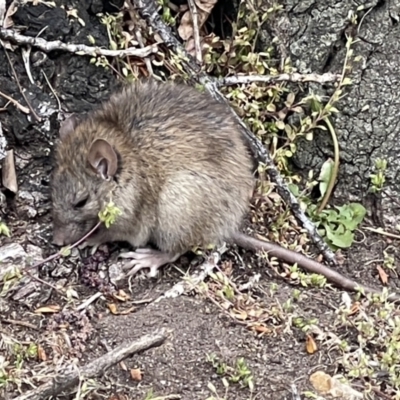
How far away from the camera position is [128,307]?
4.98 m

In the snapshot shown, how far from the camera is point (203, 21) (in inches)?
231

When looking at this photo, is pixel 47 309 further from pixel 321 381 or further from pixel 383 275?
pixel 383 275

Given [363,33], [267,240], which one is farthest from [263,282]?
[363,33]

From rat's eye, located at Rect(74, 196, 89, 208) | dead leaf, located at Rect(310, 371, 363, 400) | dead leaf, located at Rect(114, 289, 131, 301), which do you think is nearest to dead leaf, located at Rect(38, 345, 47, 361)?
dead leaf, located at Rect(114, 289, 131, 301)

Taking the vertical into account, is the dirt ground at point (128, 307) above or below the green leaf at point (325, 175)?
below

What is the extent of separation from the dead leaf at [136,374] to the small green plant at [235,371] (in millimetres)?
338

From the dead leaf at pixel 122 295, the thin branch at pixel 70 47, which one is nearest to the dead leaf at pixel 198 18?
the thin branch at pixel 70 47

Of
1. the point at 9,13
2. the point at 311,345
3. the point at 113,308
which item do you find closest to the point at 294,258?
the point at 311,345

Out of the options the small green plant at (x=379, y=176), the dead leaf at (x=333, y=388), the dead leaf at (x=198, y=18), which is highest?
the dead leaf at (x=198, y=18)

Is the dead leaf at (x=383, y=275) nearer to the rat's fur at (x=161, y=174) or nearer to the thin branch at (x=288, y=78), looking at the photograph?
the rat's fur at (x=161, y=174)

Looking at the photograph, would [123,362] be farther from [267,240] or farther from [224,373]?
[267,240]

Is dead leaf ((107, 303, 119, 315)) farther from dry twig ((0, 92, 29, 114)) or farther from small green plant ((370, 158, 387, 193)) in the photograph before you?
small green plant ((370, 158, 387, 193))

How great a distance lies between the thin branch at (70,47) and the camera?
5.18m

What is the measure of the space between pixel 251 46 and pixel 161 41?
55 centimetres
